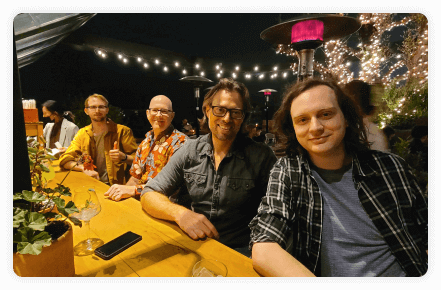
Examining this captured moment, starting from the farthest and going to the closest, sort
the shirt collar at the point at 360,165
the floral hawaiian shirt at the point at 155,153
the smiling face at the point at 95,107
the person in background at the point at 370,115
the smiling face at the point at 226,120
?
the smiling face at the point at 95,107 < the floral hawaiian shirt at the point at 155,153 < the person in background at the point at 370,115 < the smiling face at the point at 226,120 < the shirt collar at the point at 360,165

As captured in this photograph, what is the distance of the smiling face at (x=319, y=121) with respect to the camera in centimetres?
104

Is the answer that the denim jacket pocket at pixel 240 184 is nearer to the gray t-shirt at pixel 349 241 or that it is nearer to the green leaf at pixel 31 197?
the gray t-shirt at pixel 349 241

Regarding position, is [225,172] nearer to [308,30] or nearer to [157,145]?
[157,145]

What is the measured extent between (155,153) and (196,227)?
4.95 feet

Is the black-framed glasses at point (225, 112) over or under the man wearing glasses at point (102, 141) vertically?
over

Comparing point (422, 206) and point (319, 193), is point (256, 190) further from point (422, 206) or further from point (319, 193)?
point (422, 206)

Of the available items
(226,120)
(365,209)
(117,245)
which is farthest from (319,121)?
(117,245)

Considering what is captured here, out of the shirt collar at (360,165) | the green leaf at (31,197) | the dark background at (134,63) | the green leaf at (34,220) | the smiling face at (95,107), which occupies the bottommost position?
the green leaf at (34,220)

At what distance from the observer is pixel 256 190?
162 cm

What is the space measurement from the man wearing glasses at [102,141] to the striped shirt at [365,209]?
2.52m

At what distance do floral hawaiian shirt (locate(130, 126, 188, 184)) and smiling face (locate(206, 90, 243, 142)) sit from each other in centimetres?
88

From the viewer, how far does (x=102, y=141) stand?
10.3 feet

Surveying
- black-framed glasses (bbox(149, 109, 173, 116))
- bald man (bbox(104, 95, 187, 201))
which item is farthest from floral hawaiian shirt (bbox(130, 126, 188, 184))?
black-framed glasses (bbox(149, 109, 173, 116))

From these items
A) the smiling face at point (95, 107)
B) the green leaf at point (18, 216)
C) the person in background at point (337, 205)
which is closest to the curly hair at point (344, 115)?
the person in background at point (337, 205)
